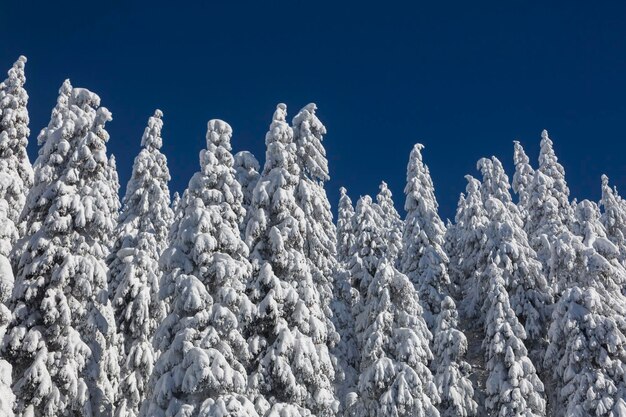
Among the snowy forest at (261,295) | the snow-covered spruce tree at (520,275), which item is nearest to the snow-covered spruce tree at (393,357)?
the snowy forest at (261,295)

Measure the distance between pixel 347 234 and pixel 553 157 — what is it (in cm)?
1561

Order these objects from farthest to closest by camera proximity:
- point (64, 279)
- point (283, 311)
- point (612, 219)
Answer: point (612, 219) → point (283, 311) → point (64, 279)

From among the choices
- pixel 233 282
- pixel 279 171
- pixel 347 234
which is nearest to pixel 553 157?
pixel 347 234

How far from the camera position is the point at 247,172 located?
97.6 feet

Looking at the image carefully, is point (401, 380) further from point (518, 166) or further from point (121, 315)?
point (518, 166)

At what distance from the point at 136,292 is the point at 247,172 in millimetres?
8624

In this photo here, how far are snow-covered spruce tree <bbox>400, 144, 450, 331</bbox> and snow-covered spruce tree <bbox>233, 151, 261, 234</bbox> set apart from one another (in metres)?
13.0

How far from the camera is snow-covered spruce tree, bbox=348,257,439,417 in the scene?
2947 centimetres

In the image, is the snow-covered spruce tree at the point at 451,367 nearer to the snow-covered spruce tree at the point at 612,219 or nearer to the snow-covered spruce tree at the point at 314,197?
the snow-covered spruce tree at the point at 314,197

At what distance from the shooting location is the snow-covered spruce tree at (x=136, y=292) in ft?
105

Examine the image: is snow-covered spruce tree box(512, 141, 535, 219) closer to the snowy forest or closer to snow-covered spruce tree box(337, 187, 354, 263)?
the snowy forest

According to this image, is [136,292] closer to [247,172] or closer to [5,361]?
[247,172]

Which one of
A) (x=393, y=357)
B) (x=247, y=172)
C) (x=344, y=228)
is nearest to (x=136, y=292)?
(x=247, y=172)

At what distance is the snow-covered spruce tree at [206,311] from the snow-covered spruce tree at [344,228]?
21.6 metres
